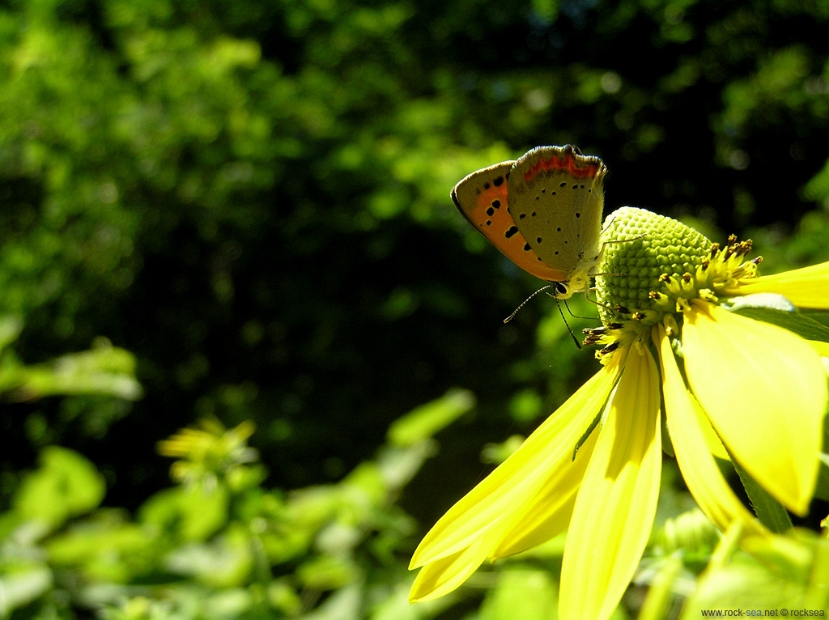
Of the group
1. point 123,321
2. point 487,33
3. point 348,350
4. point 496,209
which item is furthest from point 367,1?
point 496,209

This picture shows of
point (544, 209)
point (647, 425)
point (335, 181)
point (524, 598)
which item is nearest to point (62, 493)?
point (524, 598)

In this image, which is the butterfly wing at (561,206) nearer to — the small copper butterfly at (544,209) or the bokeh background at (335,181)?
the small copper butterfly at (544,209)

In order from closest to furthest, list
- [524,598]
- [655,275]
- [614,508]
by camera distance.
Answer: [614,508] → [655,275] → [524,598]

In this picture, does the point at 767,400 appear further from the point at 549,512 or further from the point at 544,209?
the point at 544,209

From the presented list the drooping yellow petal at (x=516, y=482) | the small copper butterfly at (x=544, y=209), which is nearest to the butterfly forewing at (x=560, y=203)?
the small copper butterfly at (x=544, y=209)

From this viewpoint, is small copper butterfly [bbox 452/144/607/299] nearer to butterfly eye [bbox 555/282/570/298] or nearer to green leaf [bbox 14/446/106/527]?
butterfly eye [bbox 555/282/570/298]

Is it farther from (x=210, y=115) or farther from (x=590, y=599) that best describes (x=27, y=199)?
(x=590, y=599)

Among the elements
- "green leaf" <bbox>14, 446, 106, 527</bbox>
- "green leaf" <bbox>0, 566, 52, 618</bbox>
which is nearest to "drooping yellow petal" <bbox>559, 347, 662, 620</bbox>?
"green leaf" <bbox>0, 566, 52, 618</bbox>
